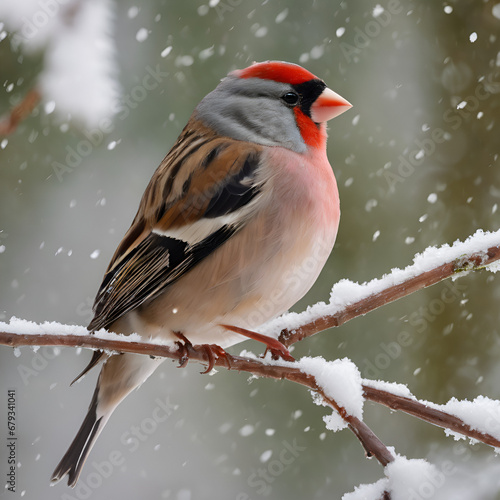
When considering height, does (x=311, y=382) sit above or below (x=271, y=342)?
above

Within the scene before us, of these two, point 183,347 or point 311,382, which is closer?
point 311,382

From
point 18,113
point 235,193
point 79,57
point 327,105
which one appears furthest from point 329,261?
point 18,113

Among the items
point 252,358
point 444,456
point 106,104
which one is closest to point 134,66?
point 106,104

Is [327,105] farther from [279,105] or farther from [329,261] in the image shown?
[329,261]

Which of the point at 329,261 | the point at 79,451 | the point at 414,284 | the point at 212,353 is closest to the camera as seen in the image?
the point at 414,284

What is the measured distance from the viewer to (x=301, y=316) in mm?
1529

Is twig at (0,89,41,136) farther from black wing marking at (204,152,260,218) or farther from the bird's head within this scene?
the bird's head

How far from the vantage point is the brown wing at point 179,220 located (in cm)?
158

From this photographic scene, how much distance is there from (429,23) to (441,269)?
7.97 feet

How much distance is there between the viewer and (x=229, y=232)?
1.58m

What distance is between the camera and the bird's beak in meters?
1.75

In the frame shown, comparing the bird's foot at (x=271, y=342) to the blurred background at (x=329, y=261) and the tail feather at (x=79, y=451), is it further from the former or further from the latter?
the blurred background at (x=329, y=261)

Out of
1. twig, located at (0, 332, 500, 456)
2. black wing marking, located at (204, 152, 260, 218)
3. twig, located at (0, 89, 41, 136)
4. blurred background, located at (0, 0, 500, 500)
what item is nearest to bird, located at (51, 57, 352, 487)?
black wing marking, located at (204, 152, 260, 218)

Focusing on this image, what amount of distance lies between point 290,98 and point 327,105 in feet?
0.34
